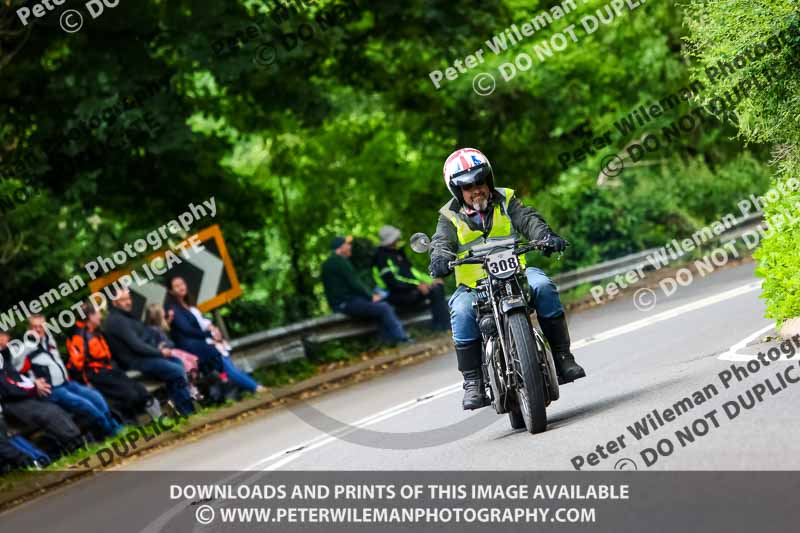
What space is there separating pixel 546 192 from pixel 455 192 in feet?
56.9

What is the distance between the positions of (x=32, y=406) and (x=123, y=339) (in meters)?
1.91

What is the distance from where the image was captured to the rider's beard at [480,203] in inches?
416

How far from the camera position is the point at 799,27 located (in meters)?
11.9

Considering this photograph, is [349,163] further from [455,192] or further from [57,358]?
[455,192]

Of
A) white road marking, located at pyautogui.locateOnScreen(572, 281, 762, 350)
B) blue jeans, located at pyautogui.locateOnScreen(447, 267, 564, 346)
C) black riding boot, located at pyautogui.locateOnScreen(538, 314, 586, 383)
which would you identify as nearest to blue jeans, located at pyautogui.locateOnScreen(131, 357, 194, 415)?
white road marking, located at pyautogui.locateOnScreen(572, 281, 762, 350)

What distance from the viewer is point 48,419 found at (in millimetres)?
15914

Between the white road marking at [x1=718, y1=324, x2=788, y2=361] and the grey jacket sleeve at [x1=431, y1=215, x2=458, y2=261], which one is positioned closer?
the grey jacket sleeve at [x1=431, y1=215, x2=458, y2=261]

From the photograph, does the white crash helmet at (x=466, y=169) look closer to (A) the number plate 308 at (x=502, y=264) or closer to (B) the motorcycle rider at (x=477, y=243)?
(B) the motorcycle rider at (x=477, y=243)

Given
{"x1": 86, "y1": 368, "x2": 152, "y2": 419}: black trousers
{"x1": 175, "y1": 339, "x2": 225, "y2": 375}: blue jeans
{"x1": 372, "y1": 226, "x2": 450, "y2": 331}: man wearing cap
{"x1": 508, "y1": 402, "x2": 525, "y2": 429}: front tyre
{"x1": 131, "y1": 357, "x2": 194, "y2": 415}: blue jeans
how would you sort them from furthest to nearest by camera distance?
{"x1": 372, "y1": 226, "x2": 450, "y2": 331}: man wearing cap, {"x1": 175, "y1": 339, "x2": 225, "y2": 375}: blue jeans, {"x1": 131, "y1": 357, "x2": 194, "y2": 415}: blue jeans, {"x1": 86, "y1": 368, "x2": 152, "y2": 419}: black trousers, {"x1": 508, "y1": 402, "x2": 525, "y2": 429}: front tyre

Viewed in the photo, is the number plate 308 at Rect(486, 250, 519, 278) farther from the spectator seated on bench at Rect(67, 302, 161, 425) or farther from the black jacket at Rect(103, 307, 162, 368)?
the black jacket at Rect(103, 307, 162, 368)

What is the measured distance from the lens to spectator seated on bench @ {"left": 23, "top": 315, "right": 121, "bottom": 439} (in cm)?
1609

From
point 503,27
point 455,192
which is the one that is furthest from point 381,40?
point 455,192

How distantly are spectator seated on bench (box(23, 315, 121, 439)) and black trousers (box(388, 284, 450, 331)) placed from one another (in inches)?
264

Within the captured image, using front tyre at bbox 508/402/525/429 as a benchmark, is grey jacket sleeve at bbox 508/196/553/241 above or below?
above
